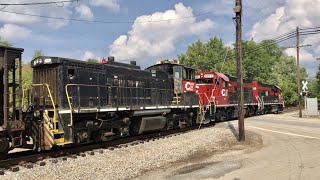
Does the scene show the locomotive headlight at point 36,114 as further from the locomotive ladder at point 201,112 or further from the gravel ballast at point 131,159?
the locomotive ladder at point 201,112

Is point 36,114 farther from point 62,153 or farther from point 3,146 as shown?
point 3,146

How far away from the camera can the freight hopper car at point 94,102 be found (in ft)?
39.0

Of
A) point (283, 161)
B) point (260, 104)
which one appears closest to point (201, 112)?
point (283, 161)

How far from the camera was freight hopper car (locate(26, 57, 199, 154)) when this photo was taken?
11875 millimetres

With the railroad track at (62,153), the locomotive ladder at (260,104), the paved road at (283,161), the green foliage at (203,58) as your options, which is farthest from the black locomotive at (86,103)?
the green foliage at (203,58)

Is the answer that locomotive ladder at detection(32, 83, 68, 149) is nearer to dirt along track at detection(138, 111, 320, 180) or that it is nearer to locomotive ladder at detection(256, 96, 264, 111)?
dirt along track at detection(138, 111, 320, 180)

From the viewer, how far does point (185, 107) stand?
64.7 feet

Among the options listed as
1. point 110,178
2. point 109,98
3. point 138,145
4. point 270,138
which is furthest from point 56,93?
point 270,138

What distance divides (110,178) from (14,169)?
266 centimetres

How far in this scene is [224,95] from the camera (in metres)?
26.6

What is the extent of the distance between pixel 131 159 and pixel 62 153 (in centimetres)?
239

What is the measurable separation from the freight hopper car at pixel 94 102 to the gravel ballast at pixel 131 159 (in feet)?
3.75

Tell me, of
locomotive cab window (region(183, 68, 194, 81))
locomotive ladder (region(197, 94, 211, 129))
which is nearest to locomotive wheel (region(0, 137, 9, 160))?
locomotive cab window (region(183, 68, 194, 81))

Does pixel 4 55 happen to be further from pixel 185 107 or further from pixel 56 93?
pixel 185 107
